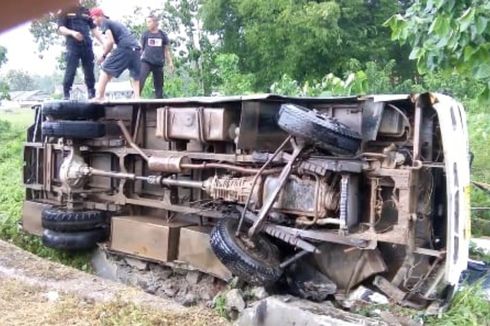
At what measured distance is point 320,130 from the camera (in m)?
4.42

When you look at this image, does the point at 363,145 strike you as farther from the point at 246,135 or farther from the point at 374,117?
the point at 246,135

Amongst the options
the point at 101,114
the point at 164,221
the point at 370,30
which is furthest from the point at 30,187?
the point at 370,30

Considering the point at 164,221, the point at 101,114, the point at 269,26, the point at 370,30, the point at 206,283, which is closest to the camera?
the point at 206,283

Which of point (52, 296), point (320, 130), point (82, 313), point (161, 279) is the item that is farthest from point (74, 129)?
point (320, 130)

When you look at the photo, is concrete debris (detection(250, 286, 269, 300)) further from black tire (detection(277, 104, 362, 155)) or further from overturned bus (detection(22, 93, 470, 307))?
black tire (detection(277, 104, 362, 155))

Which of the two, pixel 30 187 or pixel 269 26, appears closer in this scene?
pixel 30 187

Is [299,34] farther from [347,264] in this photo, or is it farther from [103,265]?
[347,264]

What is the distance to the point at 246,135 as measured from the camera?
5.20 metres

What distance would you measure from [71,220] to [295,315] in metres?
3.14

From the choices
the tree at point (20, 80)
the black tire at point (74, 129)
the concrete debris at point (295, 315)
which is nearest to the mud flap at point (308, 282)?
the concrete debris at point (295, 315)

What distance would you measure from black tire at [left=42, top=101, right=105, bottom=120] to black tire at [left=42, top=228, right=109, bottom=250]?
1.27 metres

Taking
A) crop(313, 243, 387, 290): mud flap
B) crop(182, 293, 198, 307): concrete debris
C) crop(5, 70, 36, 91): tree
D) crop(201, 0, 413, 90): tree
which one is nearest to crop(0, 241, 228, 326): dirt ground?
crop(182, 293, 198, 307): concrete debris

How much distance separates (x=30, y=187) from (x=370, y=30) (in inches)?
531

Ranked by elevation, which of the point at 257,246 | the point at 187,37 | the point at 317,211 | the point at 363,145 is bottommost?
the point at 257,246
